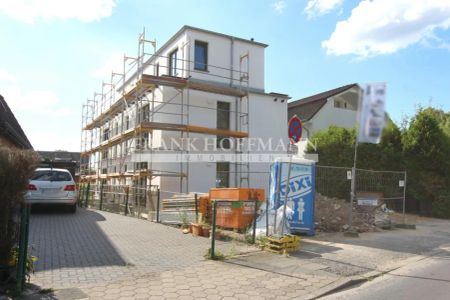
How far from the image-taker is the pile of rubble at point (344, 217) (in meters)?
12.9

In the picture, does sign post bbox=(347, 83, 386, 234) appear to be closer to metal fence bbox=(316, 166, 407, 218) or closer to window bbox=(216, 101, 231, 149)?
metal fence bbox=(316, 166, 407, 218)

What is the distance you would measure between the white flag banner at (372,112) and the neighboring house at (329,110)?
2043 centimetres

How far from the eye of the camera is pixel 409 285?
693 cm

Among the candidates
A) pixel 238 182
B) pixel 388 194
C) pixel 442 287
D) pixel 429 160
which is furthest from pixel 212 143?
pixel 442 287

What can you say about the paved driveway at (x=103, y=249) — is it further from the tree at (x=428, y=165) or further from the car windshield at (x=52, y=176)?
the tree at (x=428, y=165)

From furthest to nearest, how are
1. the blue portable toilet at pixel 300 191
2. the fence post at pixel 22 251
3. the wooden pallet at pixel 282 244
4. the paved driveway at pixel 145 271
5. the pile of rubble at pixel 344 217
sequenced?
the pile of rubble at pixel 344 217 → the blue portable toilet at pixel 300 191 → the wooden pallet at pixel 282 244 → the paved driveway at pixel 145 271 → the fence post at pixel 22 251

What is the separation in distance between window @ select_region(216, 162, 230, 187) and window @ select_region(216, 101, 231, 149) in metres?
0.90

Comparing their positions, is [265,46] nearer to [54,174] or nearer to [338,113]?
[338,113]

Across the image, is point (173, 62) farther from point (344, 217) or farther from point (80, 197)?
point (344, 217)

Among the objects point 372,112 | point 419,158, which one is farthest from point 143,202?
point 419,158

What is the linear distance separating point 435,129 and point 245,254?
46.7ft

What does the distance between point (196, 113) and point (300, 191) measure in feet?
32.5

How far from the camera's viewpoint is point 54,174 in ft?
46.8

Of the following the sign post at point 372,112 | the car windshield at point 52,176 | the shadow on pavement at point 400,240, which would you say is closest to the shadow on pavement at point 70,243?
the car windshield at point 52,176
